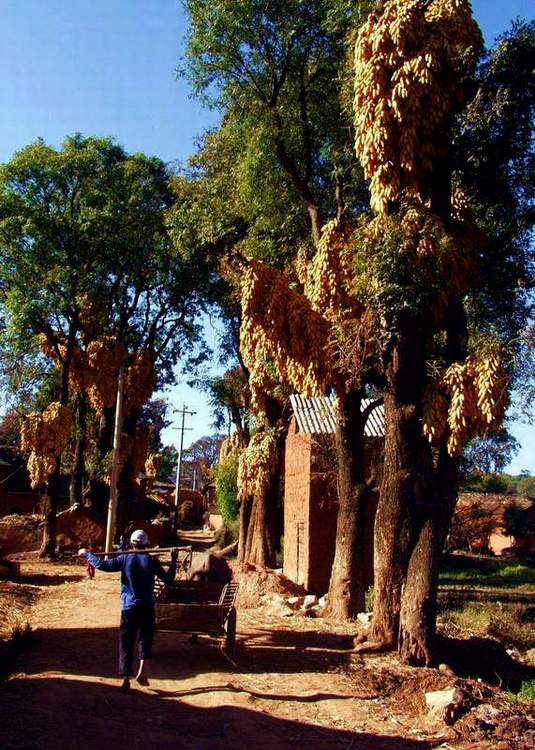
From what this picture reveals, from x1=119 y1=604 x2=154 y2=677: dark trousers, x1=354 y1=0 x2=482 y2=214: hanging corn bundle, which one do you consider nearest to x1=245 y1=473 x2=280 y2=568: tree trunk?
x1=354 y1=0 x2=482 y2=214: hanging corn bundle

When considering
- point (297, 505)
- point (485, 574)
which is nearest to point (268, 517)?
point (297, 505)

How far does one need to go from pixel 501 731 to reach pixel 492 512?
34.5 m

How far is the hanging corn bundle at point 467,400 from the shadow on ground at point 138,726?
437cm

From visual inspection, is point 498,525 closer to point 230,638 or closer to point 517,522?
point 517,522

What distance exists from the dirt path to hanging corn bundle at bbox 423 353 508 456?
153 inches

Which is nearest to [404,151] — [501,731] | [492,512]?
[501,731]

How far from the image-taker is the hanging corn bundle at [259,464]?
24.2 meters

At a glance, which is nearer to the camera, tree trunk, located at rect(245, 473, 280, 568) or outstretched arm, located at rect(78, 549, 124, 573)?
outstretched arm, located at rect(78, 549, 124, 573)

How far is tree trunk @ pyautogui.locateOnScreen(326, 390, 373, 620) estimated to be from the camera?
50.6 ft

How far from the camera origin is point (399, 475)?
12.6m

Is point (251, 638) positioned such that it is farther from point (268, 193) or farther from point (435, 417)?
point (268, 193)

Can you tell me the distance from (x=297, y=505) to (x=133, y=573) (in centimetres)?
1329

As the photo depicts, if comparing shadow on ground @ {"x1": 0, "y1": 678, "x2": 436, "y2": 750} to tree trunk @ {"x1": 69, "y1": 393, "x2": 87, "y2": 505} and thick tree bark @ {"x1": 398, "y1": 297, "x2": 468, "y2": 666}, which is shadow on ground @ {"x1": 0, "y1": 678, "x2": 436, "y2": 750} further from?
tree trunk @ {"x1": 69, "y1": 393, "x2": 87, "y2": 505}

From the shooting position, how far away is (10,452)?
146 feet
